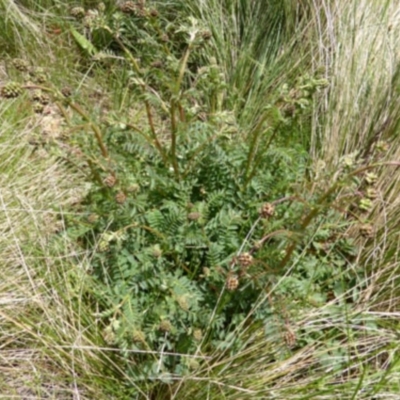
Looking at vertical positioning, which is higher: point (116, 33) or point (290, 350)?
point (116, 33)

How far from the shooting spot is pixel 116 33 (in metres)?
1.37

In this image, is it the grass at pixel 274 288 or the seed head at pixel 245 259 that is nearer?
the seed head at pixel 245 259

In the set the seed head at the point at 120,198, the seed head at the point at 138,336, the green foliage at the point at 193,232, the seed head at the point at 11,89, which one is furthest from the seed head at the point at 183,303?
the seed head at the point at 11,89

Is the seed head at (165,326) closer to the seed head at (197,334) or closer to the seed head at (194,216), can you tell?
the seed head at (197,334)

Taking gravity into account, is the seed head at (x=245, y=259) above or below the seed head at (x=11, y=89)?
below

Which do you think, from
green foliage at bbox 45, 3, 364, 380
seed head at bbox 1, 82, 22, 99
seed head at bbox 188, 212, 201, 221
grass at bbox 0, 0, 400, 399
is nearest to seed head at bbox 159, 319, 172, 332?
green foliage at bbox 45, 3, 364, 380

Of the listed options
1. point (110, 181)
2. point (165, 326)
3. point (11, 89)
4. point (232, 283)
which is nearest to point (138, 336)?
point (165, 326)

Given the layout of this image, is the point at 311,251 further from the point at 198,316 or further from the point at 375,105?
the point at 375,105

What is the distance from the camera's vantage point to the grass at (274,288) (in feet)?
4.28

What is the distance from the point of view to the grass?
130 cm

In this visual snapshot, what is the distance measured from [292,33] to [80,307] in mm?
1347

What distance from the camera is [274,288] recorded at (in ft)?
4.01

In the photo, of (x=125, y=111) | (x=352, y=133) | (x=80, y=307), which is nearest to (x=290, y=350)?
(x=80, y=307)

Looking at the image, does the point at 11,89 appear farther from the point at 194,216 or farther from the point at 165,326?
the point at 165,326
